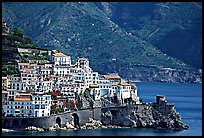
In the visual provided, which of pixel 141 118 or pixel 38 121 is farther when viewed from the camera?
pixel 141 118

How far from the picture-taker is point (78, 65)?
404 feet

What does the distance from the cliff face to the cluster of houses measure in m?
2.36

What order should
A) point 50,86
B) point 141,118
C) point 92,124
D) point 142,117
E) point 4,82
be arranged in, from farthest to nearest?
point 142,117
point 141,118
point 50,86
point 4,82
point 92,124

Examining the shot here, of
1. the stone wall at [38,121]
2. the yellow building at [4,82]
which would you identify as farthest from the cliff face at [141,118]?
the yellow building at [4,82]

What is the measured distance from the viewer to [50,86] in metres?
117

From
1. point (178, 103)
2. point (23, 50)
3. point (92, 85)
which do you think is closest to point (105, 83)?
point (92, 85)

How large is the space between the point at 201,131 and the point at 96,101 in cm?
976

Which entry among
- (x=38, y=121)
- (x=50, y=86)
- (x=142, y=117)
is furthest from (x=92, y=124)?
(x=38, y=121)

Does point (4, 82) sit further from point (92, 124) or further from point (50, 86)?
point (92, 124)

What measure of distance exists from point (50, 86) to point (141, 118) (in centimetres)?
857

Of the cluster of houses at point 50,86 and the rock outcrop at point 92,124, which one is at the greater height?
the cluster of houses at point 50,86

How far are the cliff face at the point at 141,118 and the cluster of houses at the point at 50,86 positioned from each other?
2358mm

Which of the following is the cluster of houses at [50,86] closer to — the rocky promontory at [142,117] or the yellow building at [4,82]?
the yellow building at [4,82]

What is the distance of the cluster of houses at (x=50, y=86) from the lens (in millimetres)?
111438
